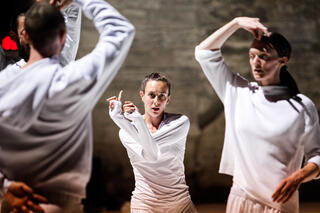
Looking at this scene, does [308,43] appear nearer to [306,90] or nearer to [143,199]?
[306,90]

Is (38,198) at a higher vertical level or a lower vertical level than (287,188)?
higher

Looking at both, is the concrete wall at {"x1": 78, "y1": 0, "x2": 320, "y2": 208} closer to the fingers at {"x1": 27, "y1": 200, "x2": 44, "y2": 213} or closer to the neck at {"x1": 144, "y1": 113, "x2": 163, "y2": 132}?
the neck at {"x1": 144, "y1": 113, "x2": 163, "y2": 132}

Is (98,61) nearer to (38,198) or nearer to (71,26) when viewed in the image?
(38,198)

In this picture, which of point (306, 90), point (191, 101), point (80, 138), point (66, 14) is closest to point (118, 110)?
point (66, 14)

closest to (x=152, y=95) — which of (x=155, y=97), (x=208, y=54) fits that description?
(x=155, y=97)

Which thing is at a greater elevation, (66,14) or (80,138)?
(66,14)

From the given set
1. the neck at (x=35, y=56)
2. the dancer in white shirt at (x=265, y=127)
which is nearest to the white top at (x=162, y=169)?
the dancer in white shirt at (x=265, y=127)

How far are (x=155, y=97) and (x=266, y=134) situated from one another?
1158 mm

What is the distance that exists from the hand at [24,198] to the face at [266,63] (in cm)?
126

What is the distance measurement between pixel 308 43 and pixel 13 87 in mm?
4650

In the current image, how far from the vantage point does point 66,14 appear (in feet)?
8.46

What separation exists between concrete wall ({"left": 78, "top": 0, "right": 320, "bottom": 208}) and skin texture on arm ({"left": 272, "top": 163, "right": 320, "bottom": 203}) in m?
3.26

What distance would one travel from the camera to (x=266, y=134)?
84.6 inches

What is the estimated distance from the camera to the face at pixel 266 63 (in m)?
2.21
